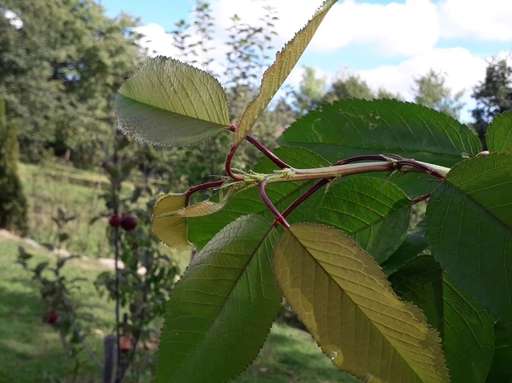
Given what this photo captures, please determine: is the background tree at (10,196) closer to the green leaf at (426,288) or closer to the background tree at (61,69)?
the background tree at (61,69)

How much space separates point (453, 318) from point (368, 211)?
0.30ft

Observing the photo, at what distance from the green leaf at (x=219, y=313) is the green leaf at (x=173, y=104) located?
0.07 m

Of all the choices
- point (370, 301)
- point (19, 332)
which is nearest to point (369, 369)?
point (370, 301)

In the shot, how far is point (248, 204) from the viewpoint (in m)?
0.45

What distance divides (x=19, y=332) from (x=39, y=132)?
16.3 m

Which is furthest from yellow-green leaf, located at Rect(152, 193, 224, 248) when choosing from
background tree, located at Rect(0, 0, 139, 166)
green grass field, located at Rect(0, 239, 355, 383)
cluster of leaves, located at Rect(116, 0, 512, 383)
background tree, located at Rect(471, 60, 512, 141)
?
background tree, located at Rect(0, 0, 139, 166)

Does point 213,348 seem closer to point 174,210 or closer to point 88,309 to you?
point 174,210

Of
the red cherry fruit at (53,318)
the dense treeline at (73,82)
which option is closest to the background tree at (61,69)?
the dense treeline at (73,82)

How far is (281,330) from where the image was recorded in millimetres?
9211

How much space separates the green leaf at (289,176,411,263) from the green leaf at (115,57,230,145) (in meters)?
0.10

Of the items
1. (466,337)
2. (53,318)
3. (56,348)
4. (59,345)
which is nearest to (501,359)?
(466,337)

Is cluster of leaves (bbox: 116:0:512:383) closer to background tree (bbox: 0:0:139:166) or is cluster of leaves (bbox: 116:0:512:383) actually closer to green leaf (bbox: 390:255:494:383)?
green leaf (bbox: 390:255:494:383)

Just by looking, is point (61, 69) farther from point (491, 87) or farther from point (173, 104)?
point (173, 104)

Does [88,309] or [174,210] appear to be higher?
[174,210]
